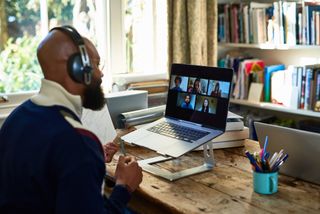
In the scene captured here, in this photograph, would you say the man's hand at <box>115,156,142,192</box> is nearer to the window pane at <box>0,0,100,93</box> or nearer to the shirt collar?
the shirt collar

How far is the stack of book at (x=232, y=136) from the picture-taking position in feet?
6.35

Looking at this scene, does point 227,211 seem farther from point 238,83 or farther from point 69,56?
point 238,83

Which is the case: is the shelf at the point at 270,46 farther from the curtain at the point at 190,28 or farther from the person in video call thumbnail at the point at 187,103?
the person in video call thumbnail at the point at 187,103

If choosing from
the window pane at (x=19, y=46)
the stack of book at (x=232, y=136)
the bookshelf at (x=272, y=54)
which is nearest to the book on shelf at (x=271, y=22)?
the bookshelf at (x=272, y=54)

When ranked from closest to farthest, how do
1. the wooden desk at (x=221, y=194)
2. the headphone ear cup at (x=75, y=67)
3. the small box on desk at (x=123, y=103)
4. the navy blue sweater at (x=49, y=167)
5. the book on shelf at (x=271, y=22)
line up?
the navy blue sweater at (x=49, y=167) < the headphone ear cup at (x=75, y=67) < the wooden desk at (x=221, y=194) < the small box on desk at (x=123, y=103) < the book on shelf at (x=271, y=22)

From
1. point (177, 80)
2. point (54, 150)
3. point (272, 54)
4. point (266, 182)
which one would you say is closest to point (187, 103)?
point (177, 80)

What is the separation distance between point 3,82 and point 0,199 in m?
1.77

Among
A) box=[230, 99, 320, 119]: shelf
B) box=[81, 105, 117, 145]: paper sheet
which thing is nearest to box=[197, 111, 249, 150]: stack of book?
box=[81, 105, 117, 145]: paper sheet

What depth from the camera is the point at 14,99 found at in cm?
271

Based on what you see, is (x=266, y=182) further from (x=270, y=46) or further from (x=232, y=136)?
(x=270, y=46)

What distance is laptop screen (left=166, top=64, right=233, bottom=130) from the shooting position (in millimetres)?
1673

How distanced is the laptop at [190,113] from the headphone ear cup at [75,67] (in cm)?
55

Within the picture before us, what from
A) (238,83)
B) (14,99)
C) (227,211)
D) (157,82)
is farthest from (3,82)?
(227,211)

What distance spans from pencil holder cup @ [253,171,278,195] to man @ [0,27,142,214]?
478 mm
